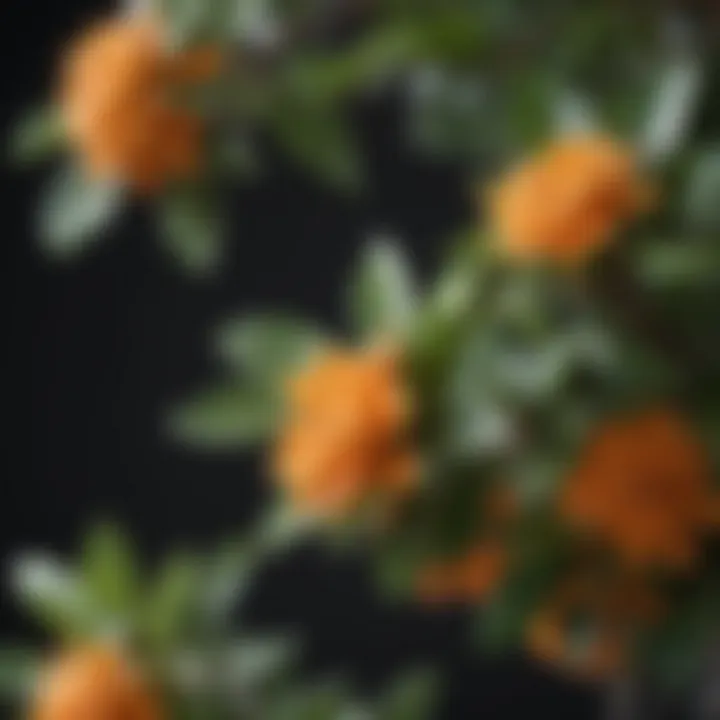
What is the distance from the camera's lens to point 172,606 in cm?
81

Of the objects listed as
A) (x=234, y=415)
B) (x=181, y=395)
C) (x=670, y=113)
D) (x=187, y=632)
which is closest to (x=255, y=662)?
(x=187, y=632)

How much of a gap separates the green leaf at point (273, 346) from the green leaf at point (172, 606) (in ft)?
0.39

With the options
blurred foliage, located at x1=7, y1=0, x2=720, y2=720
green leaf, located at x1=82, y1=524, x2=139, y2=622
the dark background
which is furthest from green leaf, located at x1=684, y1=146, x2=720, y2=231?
the dark background

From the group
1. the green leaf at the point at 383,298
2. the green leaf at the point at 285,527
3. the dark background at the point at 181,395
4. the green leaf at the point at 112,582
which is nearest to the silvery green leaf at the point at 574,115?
the green leaf at the point at 383,298

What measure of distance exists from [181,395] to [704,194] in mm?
748

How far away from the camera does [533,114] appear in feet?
2.41

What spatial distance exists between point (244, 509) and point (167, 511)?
7cm

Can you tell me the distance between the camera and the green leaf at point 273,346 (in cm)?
76

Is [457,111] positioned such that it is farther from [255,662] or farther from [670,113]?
[255,662]

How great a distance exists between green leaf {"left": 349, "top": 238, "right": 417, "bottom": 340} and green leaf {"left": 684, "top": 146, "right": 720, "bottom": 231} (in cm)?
13

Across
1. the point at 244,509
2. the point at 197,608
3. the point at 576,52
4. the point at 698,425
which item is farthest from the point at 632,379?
the point at 244,509

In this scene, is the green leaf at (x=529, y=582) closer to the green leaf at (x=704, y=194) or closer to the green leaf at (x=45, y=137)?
the green leaf at (x=704, y=194)

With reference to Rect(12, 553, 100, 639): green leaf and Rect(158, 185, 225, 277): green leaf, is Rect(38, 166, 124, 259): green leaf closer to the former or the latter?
Rect(158, 185, 225, 277): green leaf

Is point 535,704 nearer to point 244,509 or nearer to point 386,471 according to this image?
point 244,509
